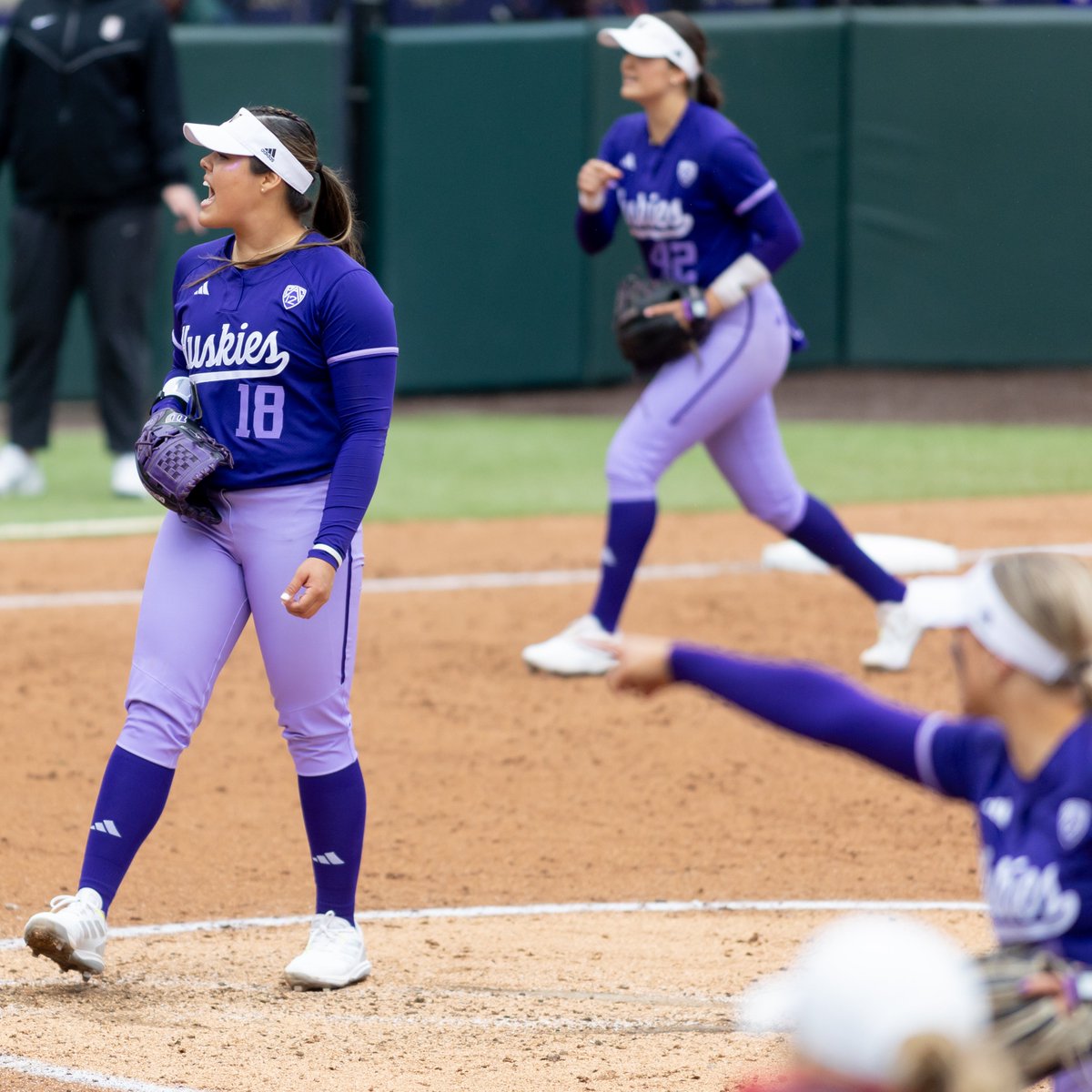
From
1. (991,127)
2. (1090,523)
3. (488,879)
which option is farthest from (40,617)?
(991,127)

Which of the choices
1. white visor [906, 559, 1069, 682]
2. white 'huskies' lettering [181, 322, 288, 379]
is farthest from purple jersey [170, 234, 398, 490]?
white visor [906, 559, 1069, 682]

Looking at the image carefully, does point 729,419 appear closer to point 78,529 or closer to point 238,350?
point 238,350

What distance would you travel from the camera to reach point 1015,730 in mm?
2906

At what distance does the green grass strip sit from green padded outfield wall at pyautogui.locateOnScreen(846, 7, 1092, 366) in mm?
1370

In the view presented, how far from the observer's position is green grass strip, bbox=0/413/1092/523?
10.7 meters

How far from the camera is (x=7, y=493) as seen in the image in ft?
35.2

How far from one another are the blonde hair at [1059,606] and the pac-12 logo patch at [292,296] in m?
1.96

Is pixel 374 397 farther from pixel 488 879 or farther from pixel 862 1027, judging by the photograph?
pixel 862 1027

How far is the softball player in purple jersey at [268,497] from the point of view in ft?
14.3

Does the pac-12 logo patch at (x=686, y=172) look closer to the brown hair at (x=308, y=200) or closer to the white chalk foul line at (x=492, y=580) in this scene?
the brown hair at (x=308, y=200)

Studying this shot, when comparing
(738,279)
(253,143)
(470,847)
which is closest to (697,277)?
(738,279)

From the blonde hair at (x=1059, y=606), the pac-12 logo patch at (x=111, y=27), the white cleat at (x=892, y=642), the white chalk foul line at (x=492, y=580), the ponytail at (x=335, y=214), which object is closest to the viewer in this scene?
the blonde hair at (x=1059, y=606)

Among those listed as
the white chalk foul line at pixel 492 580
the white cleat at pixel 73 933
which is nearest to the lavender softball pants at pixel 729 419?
the white chalk foul line at pixel 492 580

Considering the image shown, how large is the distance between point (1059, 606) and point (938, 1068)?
2.21 ft
